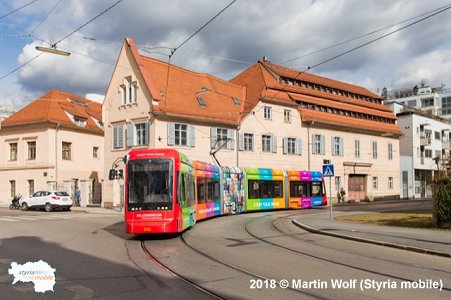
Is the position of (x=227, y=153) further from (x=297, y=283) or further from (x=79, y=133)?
(x=297, y=283)

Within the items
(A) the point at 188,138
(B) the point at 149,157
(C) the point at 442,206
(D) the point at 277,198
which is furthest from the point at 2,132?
(C) the point at 442,206

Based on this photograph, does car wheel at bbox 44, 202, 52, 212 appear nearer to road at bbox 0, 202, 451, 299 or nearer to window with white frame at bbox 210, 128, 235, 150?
window with white frame at bbox 210, 128, 235, 150

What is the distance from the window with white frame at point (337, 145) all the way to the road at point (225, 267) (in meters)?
36.1

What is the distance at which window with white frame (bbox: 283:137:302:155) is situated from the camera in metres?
45.8

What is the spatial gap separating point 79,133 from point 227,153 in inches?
661

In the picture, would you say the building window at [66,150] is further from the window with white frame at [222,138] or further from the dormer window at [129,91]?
the window with white frame at [222,138]

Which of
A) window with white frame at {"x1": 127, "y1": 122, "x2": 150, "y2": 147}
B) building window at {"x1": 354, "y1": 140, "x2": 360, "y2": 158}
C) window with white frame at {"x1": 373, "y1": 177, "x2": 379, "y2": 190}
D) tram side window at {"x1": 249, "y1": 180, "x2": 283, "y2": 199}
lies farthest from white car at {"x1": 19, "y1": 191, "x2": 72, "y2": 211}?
window with white frame at {"x1": 373, "y1": 177, "x2": 379, "y2": 190}

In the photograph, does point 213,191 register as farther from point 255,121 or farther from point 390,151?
point 390,151

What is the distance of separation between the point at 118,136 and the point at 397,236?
91.5 feet

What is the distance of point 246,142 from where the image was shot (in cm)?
4259

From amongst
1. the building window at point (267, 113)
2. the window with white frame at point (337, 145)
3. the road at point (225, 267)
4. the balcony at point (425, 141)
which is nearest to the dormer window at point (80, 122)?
the building window at point (267, 113)

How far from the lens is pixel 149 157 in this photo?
50.4 ft

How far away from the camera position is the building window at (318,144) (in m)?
48.5

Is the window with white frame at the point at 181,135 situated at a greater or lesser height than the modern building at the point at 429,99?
lesser
